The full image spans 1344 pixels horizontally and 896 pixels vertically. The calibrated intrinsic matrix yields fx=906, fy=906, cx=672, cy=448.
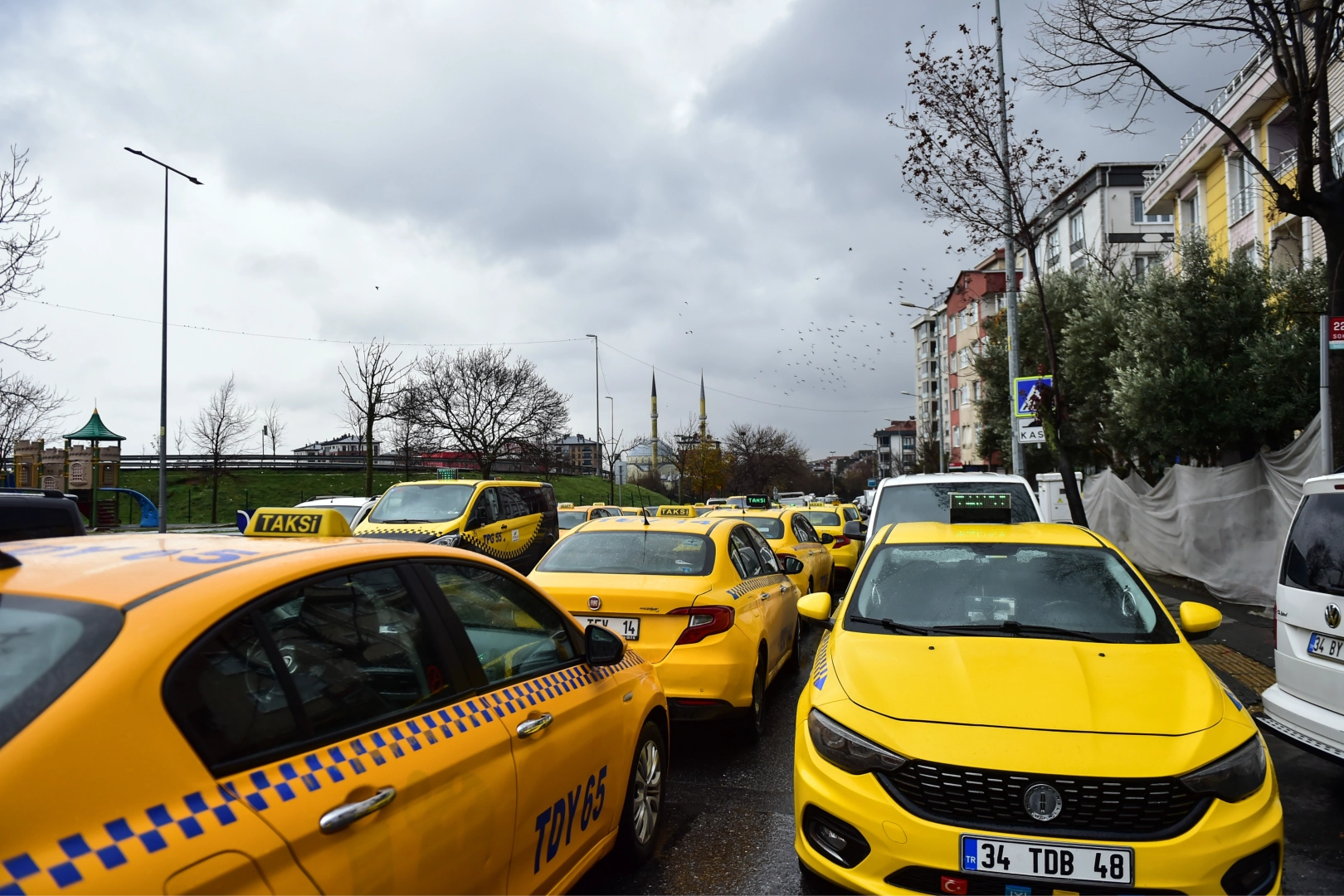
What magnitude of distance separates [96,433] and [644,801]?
37.1 metres

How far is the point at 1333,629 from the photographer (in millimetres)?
4574

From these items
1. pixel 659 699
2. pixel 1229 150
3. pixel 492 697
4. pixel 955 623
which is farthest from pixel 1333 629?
pixel 1229 150

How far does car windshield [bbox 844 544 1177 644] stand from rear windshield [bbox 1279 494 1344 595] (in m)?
1.02

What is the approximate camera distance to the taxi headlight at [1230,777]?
3.21 m

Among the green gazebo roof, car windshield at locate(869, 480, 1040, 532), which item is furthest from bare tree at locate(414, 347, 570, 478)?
car windshield at locate(869, 480, 1040, 532)

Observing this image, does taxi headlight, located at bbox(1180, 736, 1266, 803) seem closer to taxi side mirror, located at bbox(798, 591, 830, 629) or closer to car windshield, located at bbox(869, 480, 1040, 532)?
taxi side mirror, located at bbox(798, 591, 830, 629)

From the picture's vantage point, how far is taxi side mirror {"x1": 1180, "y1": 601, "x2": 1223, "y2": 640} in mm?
4398

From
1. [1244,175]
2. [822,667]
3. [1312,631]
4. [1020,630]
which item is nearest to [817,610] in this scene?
[822,667]

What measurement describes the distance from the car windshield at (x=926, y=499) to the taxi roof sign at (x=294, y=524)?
24.1ft

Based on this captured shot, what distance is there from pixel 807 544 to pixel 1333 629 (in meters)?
8.07

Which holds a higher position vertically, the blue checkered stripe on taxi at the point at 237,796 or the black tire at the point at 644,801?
the blue checkered stripe on taxi at the point at 237,796

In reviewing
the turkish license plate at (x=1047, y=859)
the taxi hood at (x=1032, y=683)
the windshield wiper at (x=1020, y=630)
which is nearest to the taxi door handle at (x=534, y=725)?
the taxi hood at (x=1032, y=683)

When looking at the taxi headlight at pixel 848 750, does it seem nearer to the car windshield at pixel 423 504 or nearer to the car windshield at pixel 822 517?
the car windshield at pixel 423 504

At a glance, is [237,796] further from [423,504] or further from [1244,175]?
[1244,175]
